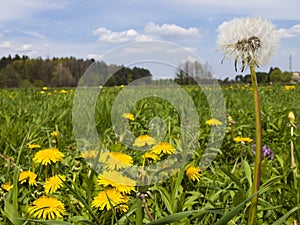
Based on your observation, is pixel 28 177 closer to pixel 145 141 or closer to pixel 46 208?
pixel 46 208

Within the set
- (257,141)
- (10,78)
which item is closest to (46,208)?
(257,141)

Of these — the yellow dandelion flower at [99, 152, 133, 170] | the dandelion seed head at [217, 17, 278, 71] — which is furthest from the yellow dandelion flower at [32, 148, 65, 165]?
the dandelion seed head at [217, 17, 278, 71]

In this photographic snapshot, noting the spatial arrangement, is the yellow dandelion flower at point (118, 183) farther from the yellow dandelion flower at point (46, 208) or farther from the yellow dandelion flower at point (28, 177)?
the yellow dandelion flower at point (28, 177)

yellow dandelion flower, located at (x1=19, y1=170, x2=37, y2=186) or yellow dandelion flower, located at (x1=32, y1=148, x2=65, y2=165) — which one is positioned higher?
yellow dandelion flower, located at (x1=32, y1=148, x2=65, y2=165)

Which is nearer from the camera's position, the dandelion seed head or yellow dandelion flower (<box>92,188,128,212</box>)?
the dandelion seed head

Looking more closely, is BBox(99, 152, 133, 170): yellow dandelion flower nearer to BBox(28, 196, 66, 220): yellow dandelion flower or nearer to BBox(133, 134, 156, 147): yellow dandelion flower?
BBox(28, 196, 66, 220): yellow dandelion flower

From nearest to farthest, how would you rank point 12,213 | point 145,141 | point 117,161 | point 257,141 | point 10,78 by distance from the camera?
point 257,141 < point 12,213 < point 117,161 < point 145,141 < point 10,78

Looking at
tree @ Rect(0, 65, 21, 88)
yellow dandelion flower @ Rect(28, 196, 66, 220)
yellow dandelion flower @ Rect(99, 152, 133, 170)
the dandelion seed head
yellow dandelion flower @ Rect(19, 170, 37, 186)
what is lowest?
yellow dandelion flower @ Rect(28, 196, 66, 220)

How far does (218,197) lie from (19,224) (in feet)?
2.28

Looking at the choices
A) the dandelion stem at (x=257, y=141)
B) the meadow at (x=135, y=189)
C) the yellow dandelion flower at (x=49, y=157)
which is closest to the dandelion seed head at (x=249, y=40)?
the dandelion stem at (x=257, y=141)

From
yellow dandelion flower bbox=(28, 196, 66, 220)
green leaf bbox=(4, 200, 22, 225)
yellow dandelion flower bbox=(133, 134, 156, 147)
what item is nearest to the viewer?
green leaf bbox=(4, 200, 22, 225)

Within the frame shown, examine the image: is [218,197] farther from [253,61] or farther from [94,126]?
[94,126]

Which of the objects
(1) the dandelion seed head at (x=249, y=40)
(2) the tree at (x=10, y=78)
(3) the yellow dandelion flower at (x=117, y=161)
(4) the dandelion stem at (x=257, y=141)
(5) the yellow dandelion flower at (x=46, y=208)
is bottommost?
(5) the yellow dandelion flower at (x=46, y=208)

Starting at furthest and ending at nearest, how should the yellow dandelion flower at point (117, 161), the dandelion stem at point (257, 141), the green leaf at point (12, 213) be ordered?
the yellow dandelion flower at point (117, 161) → the green leaf at point (12, 213) → the dandelion stem at point (257, 141)
